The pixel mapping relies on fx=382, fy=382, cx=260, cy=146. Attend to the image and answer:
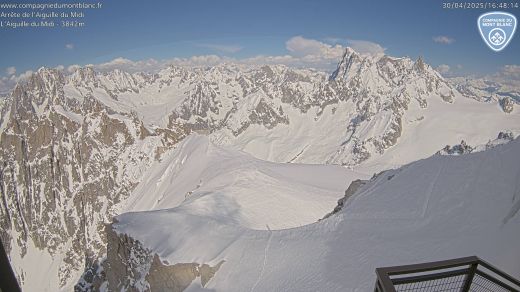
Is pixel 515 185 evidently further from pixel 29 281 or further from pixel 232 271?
pixel 29 281

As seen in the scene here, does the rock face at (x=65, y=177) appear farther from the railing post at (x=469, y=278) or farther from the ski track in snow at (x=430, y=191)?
the railing post at (x=469, y=278)

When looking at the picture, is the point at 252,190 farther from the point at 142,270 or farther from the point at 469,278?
the point at 469,278

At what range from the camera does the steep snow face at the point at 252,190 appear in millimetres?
44250

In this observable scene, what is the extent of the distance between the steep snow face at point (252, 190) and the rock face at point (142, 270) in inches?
268

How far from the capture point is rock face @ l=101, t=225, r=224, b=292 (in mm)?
29203

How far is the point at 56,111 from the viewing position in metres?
166

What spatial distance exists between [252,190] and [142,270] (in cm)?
1999

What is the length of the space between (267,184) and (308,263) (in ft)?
109

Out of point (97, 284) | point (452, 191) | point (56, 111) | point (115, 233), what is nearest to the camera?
point (452, 191)

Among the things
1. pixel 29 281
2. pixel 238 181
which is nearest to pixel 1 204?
pixel 29 281

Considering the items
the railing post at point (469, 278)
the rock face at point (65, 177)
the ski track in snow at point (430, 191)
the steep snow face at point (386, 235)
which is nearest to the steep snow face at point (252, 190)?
the steep snow face at point (386, 235)

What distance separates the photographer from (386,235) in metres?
20.6

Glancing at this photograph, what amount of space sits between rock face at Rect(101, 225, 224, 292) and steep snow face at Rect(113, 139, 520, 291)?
69 centimetres

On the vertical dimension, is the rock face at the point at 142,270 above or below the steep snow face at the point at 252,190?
below
